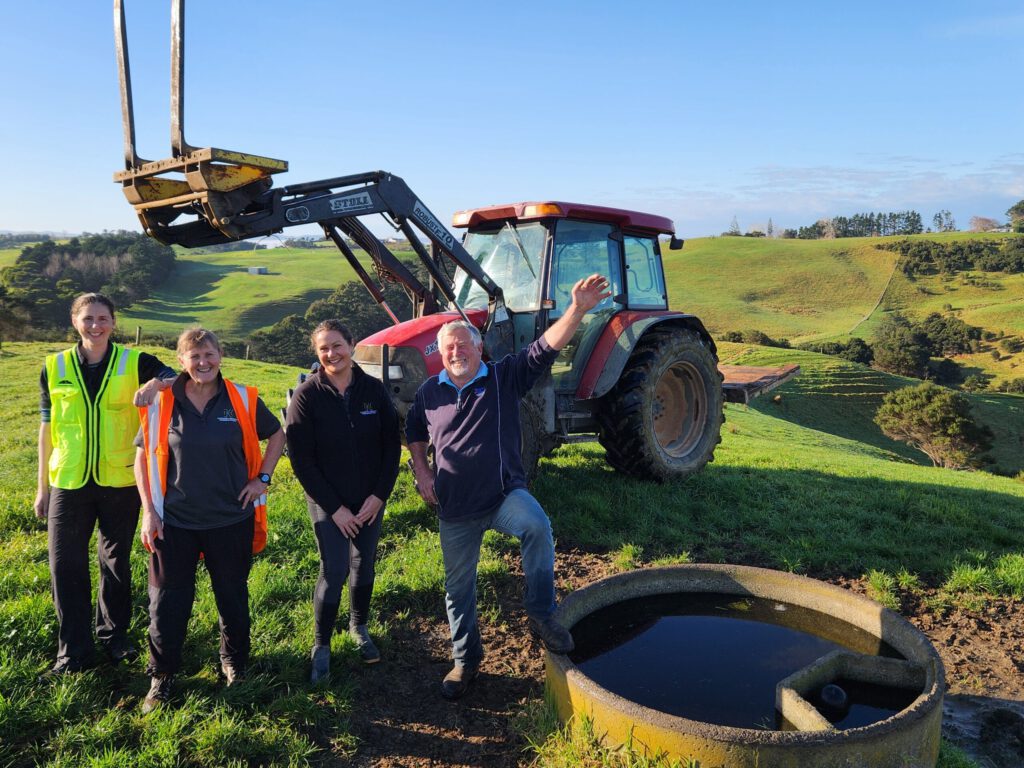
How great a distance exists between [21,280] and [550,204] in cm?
4581

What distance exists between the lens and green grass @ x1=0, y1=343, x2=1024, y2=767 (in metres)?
2.97

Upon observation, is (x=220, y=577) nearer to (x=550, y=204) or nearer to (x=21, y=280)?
(x=550, y=204)

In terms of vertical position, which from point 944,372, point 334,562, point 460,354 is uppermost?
point 460,354

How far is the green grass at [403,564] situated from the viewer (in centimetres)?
297

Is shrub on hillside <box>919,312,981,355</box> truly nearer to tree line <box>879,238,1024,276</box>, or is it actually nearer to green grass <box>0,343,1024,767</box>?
tree line <box>879,238,1024,276</box>

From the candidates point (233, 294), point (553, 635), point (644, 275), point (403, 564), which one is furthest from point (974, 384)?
point (233, 294)

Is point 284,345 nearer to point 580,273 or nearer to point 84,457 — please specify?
point 580,273

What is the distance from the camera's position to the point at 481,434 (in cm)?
322

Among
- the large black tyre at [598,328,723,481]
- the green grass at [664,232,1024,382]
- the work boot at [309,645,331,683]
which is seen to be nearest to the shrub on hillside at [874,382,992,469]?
the green grass at [664,232,1024,382]

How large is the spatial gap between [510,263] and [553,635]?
377cm

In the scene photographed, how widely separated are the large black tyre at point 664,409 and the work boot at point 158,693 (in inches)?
152

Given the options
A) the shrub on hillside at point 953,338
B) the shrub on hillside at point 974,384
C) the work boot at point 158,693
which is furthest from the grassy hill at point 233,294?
the shrub on hillside at point 953,338

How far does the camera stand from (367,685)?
349cm

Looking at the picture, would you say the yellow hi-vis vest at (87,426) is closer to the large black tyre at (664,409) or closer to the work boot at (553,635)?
the work boot at (553,635)
